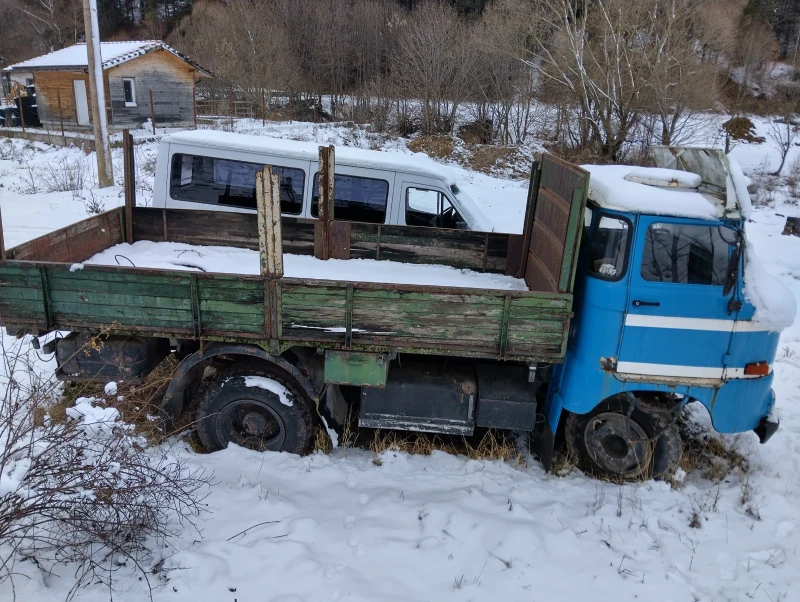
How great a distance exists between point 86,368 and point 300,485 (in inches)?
80.1

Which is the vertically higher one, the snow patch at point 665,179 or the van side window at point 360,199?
the snow patch at point 665,179

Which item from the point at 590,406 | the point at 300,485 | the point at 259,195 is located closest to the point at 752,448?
the point at 590,406

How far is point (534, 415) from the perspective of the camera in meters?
4.76

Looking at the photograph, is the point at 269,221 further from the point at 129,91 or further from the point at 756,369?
the point at 129,91

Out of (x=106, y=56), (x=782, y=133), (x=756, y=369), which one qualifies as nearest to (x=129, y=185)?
(x=756, y=369)

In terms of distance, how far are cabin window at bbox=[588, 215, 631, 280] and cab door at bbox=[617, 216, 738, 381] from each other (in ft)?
0.29

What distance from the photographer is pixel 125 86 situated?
82.7 feet

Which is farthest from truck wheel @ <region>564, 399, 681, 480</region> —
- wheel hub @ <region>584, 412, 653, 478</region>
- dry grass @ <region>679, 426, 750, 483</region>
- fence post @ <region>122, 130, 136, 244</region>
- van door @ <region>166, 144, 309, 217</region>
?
fence post @ <region>122, 130, 136, 244</region>

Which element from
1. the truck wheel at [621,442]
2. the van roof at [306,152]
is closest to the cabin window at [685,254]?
the truck wheel at [621,442]

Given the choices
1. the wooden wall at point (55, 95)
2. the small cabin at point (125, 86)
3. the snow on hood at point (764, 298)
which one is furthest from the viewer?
the wooden wall at point (55, 95)

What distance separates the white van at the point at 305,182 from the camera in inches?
291

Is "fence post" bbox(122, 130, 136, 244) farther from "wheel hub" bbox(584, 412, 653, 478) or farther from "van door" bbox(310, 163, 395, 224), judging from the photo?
"wheel hub" bbox(584, 412, 653, 478)

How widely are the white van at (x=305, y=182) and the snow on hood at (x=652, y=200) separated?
9.68 ft

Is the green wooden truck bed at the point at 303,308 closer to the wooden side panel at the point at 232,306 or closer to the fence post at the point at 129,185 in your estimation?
the wooden side panel at the point at 232,306
